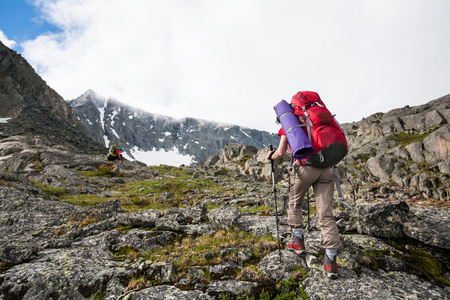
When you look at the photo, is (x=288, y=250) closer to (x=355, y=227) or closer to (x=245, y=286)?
(x=245, y=286)

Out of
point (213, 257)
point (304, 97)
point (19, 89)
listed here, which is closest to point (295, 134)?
point (304, 97)

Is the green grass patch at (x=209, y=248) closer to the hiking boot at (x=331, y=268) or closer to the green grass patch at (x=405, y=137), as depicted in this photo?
the hiking boot at (x=331, y=268)

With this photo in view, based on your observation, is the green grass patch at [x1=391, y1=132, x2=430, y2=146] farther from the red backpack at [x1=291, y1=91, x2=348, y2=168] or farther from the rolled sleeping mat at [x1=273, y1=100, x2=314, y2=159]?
the rolled sleeping mat at [x1=273, y1=100, x2=314, y2=159]

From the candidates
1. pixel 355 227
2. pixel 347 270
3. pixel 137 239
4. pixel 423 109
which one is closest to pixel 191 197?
pixel 137 239

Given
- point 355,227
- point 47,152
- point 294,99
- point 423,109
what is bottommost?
point 355,227

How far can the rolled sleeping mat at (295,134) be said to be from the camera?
504 cm

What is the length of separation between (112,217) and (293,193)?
29.6ft

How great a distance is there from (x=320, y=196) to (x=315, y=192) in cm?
20

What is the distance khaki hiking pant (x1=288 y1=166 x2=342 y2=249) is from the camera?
17.1ft

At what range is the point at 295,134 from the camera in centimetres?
522

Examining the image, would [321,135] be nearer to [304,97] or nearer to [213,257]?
[304,97]

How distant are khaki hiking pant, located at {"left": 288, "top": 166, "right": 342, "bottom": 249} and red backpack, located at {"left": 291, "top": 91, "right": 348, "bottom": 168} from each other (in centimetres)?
27

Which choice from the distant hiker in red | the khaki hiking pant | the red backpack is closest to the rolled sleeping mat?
the distant hiker in red

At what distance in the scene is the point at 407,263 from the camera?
552 cm
